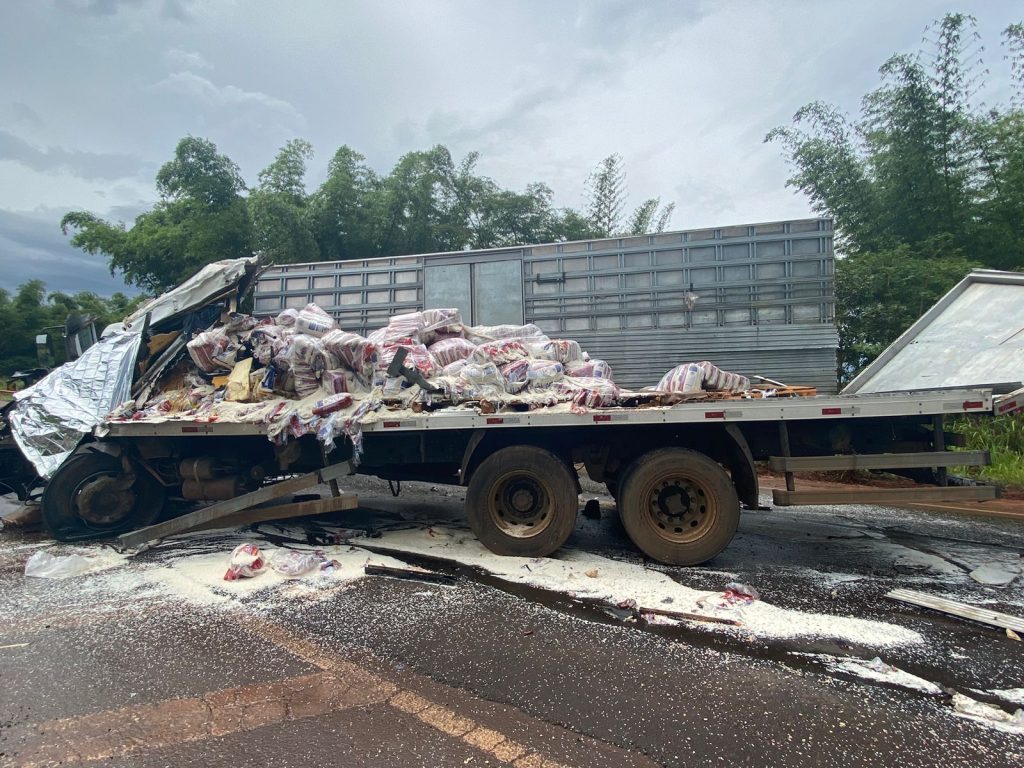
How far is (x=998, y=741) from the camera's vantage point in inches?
91.4

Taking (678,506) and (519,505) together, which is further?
(519,505)

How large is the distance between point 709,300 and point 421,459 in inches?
162

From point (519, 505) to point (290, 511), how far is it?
2.07 m

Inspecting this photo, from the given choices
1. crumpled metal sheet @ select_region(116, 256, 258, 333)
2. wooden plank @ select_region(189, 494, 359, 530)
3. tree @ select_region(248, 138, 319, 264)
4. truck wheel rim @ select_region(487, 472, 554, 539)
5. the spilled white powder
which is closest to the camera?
the spilled white powder

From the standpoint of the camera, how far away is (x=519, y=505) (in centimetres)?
475

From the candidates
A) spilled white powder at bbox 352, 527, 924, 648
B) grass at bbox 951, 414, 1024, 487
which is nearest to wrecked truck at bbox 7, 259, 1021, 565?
spilled white powder at bbox 352, 527, 924, 648

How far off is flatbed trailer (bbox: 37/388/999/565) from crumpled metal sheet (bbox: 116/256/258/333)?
1432mm

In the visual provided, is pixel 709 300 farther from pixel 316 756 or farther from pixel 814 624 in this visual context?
pixel 316 756

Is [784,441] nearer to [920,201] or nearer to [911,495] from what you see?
[911,495]

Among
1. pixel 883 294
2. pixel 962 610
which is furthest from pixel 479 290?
pixel 883 294

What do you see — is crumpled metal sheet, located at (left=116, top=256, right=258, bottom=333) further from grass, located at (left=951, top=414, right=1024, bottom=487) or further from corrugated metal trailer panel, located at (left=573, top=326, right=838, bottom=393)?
grass, located at (left=951, top=414, right=1024, bottom=487)

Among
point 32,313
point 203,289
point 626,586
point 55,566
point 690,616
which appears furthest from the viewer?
point 32,313

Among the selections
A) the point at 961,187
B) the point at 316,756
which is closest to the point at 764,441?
the point at 316,756

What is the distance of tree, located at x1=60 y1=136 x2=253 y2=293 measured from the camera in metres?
15.2
